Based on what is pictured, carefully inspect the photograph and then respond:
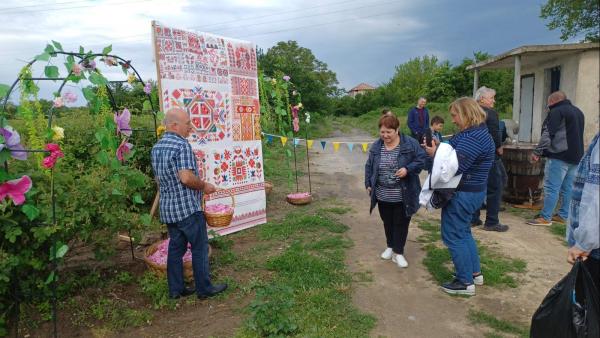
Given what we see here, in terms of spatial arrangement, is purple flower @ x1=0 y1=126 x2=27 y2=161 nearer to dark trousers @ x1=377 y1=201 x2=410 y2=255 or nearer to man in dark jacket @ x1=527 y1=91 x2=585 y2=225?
dark trousers @ x1=377 y1=201 x2=410 y2=255

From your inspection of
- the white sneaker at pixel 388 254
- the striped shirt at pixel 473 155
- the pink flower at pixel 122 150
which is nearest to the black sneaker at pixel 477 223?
the white sneaker at pixel 388 254

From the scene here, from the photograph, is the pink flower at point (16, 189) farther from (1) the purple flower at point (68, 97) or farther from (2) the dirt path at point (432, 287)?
(2) the dirt path at point (432, 287)

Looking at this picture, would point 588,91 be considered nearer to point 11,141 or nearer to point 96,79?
point 96,79

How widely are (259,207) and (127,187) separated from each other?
2.65m

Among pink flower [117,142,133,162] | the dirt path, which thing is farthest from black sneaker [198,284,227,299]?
pink flower [117,142,133,162]

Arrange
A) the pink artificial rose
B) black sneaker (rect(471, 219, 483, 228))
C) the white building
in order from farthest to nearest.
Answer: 1. the white building
2. black sneaker (rect(471, 219, 483, 228))
3. the pink artificial rose

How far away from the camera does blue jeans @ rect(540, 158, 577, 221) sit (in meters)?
5.40

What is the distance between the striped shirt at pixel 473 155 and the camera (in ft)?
10.9

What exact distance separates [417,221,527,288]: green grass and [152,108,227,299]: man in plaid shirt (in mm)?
2347

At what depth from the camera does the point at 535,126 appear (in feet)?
36.4

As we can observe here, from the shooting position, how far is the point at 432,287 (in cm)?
384

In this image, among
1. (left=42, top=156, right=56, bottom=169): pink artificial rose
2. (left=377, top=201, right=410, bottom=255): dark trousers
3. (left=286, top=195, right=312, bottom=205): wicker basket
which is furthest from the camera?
(left=286, top=195, right=312, bottom=205): wicker basket

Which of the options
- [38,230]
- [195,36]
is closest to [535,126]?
[195,36]

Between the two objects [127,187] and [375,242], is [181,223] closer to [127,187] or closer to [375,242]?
[127,187]
